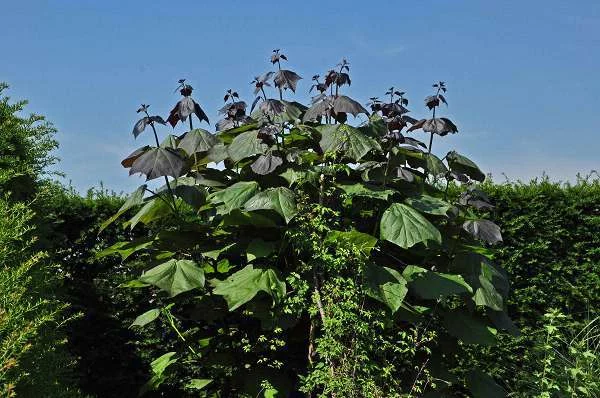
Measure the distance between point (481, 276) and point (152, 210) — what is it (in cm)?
215

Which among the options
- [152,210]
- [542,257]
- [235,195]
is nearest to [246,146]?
[235,195]

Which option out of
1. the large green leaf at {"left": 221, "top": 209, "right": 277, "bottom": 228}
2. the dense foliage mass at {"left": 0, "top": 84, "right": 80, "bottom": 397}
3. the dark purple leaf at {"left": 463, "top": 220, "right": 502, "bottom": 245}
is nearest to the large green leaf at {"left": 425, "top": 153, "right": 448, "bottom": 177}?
the dark purple leaf at {"left": 463, "top": 220, "right": 502, "bottom": 245}

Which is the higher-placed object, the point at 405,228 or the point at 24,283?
the point at 405,228

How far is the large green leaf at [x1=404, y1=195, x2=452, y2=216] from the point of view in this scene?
15.4 feet

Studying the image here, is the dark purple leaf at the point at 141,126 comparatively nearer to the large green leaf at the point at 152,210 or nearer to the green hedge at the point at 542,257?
the large green leaf at the point at 152,210

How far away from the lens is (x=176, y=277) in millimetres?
4562

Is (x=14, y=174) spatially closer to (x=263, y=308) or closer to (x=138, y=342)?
(x=263, y=308)

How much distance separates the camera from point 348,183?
187 inches

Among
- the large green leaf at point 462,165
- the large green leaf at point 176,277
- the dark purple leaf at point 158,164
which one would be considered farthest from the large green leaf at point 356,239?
the large green leaf at point 462,165

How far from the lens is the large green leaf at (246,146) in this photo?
15.4 feet

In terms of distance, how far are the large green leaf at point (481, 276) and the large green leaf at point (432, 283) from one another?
20cm

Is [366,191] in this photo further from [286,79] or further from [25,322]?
[25,322]

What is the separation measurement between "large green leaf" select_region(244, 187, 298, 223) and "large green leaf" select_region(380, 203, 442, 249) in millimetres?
553

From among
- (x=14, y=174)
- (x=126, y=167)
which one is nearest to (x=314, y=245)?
(x=126, y=167)
